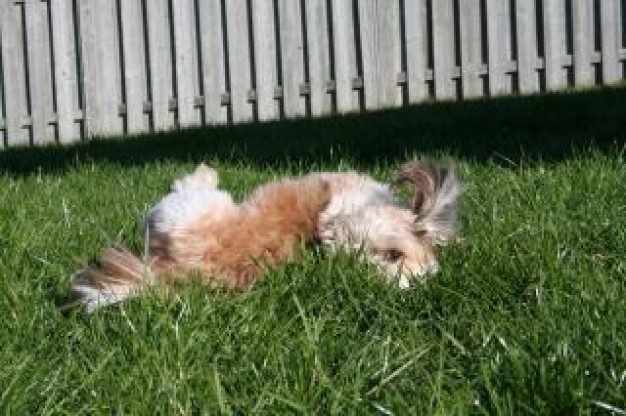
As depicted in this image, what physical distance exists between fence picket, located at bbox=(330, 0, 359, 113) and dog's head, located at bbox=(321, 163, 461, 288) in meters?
5.50

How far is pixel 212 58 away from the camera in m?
9.11

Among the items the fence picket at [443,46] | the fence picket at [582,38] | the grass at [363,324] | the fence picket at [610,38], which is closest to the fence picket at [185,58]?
the fence picket at [443,46]

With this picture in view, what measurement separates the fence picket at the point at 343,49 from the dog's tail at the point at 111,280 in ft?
19.4

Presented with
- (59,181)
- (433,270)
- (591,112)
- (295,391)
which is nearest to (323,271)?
(433,270)

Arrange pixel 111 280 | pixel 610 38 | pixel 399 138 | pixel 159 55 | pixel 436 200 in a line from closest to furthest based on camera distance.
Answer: pixel 111 280 → pixel 436 200 → pixel 399 138 → pixel 610 38 → pixel 159 55

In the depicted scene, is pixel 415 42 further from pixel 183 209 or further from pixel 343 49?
pixel 183 209

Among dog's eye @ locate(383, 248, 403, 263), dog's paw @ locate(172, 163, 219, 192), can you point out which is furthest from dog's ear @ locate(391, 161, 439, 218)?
dog's paw @ locate(172, 163, 219, 192)

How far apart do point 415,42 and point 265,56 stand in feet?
3.70

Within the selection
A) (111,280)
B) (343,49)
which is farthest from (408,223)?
Answer: (343,49)

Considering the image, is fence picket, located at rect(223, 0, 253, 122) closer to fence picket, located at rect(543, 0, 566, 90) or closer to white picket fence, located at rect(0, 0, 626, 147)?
white picket fence, located at rect(0, 0, 626, 147)

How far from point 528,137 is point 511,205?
2.00 metres

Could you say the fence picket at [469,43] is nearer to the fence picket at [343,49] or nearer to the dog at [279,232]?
the fence picket at [343,49]

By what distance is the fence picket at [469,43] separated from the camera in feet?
29.3

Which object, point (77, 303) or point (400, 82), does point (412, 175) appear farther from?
point (400, 82)
